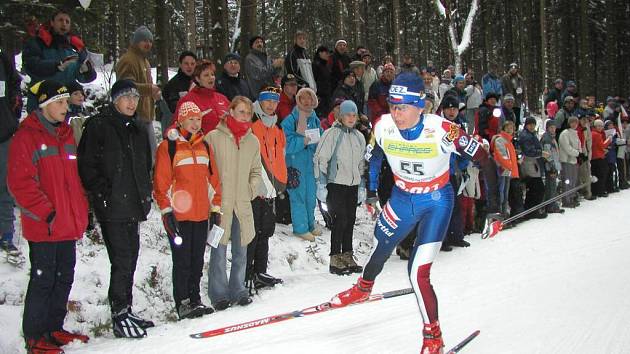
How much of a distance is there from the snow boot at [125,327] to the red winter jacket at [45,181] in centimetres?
98

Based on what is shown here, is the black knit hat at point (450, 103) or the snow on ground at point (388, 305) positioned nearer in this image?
the snow on ground at point (388, 305)

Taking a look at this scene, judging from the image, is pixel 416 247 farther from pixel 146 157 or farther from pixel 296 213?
pixel 296 213

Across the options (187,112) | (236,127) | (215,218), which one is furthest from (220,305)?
(187,112)

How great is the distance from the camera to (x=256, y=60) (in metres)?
9.61

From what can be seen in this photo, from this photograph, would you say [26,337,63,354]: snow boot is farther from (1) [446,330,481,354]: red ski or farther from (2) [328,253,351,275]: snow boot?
(2) [328,253,351,275]: snow boot

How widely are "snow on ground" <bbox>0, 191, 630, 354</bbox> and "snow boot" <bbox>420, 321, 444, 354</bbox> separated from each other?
42 cm

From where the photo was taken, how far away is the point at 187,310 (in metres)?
5.91

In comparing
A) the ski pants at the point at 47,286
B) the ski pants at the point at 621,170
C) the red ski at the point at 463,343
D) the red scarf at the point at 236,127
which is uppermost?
the red scarf at the point at 236,127

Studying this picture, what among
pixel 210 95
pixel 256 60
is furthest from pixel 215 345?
pixel 256 60

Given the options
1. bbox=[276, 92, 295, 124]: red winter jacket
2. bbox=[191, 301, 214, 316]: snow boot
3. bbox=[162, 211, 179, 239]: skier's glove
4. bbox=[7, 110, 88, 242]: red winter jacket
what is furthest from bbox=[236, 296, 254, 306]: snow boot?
bbox=[276, 92, 295, 124]: red winter jacket

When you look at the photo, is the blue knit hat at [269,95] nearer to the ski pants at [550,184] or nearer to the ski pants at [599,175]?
the ski pants at [550,184]

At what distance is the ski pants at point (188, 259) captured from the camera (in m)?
5.89

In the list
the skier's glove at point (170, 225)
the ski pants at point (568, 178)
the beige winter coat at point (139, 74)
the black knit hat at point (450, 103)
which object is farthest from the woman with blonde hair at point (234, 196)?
the ski pants at point (568, 178)

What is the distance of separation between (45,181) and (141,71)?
3.29 metres
